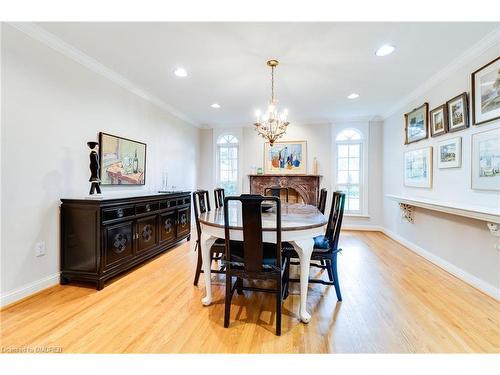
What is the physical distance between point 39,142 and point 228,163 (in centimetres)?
408

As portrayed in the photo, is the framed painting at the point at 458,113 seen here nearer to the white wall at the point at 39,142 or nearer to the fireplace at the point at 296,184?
the fireplace at the point at 296,184

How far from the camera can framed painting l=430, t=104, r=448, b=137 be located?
3.05 metres

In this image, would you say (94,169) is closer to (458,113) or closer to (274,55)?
(274,55)

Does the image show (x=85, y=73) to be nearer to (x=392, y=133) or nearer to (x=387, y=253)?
(x=387, y=253)

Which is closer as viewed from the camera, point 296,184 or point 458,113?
point 458,113

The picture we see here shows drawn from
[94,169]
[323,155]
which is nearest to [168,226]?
[94,169]

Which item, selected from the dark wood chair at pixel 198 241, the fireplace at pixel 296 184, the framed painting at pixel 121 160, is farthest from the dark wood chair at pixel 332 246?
the fireplace at pixel 296 184

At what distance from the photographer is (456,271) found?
282cm

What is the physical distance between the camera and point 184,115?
519 cm

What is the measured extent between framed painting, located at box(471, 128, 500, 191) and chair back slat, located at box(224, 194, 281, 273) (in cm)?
231

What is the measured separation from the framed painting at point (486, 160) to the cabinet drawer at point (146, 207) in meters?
3.92

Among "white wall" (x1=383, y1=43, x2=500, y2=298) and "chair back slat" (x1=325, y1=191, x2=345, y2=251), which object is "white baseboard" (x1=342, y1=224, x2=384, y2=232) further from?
"chair back slat" (x1=325, y1=191, x2=345, y2=251)

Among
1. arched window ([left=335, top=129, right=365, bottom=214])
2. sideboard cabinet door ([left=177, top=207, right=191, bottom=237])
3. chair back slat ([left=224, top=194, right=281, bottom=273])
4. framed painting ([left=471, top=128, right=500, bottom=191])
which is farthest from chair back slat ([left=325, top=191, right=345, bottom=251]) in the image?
arched window ([left=335, top=129, right=365, bottom=214])

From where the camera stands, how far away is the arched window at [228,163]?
602 cm
